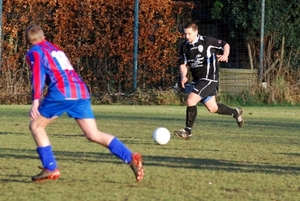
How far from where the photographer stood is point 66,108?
23.5 feet

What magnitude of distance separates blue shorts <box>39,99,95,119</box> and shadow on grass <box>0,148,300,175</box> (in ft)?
4.52

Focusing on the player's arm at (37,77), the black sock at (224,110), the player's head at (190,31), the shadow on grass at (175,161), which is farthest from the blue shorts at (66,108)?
the black sock at (224,110)

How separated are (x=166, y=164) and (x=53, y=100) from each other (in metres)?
1.83

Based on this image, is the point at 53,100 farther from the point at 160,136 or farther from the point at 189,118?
the point at 189,118

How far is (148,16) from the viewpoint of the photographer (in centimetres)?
2130

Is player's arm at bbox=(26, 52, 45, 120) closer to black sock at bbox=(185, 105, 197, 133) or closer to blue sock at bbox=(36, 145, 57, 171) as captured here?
blue sock at bbox=(36, 145, 57, 171)

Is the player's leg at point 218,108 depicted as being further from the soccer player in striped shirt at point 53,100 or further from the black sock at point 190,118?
the soccer player in striped shirt at point 53,100

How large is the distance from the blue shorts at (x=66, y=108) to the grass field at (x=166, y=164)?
590mm

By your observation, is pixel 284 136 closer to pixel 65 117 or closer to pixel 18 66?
pixel 65 117

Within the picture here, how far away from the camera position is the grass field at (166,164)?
6.68 metres

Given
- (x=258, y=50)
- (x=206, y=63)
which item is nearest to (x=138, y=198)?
(x=206, y=63)

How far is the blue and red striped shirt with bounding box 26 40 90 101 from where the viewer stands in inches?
277

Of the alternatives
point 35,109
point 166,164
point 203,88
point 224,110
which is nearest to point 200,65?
point 203,88

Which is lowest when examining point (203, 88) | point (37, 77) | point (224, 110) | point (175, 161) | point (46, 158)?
point (224, 110)
